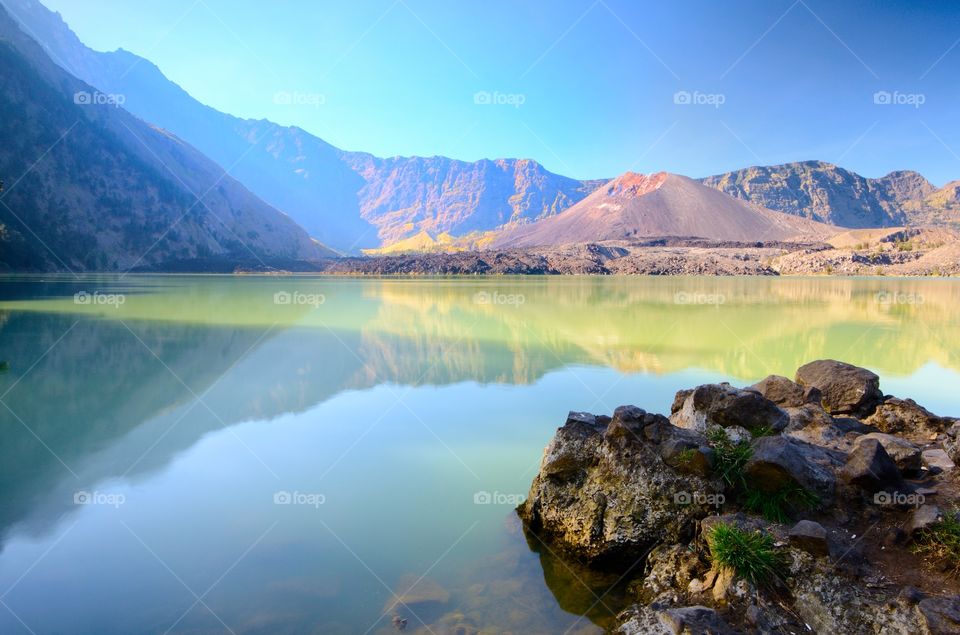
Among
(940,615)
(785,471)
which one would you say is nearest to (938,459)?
(785,471)

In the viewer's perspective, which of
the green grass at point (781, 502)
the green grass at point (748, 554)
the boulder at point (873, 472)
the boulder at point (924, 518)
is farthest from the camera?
the boulder at point (873, 472)

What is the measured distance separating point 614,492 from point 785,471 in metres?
1.77

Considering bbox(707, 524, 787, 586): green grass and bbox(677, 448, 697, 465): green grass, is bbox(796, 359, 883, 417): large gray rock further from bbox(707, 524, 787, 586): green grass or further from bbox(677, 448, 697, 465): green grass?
bbox(707, 524, 787, 586): green grass

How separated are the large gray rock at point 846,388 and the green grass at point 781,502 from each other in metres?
4.50

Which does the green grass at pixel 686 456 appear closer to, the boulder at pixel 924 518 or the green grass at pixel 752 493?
the green grass at pixel 752 493

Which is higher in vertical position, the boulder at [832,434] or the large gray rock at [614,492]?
the boulder at [832,434]

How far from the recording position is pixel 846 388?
31.9 ft

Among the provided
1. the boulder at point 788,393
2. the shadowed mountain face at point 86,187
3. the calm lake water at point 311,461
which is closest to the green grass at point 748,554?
the calm lake water at point 311,461

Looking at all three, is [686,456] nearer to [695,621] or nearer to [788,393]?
[695,621]

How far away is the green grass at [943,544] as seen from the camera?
15.2ft

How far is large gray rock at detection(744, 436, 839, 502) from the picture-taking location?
18.8 ft

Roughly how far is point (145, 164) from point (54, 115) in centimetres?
2397

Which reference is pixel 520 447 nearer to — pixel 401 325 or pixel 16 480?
pixel 16 480

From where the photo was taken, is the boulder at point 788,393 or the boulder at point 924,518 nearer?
the boulder at point 924,518
